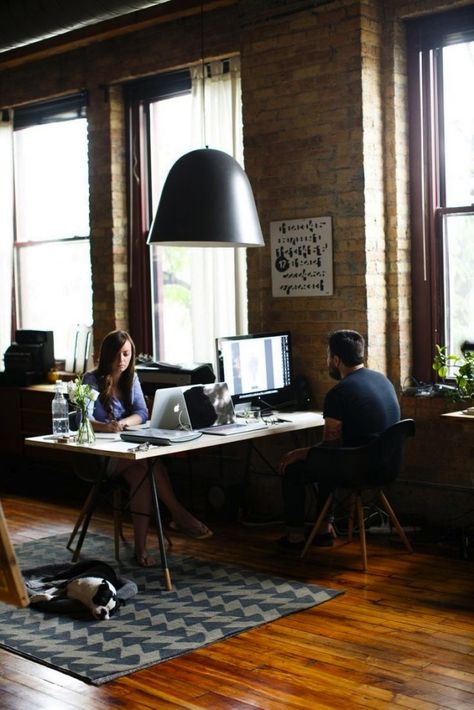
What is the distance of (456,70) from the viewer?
247 inches

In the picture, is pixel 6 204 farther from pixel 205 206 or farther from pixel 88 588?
pixel 88 588

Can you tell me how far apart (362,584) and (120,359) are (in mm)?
1955

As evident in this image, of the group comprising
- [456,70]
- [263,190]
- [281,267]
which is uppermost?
[456,70]

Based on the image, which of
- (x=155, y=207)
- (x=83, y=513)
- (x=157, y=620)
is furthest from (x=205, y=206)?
(x=155, y=207)

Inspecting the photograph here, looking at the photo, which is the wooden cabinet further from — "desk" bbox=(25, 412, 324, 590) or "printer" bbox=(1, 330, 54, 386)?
"desk" bbox=(25, 412, 324, 590)

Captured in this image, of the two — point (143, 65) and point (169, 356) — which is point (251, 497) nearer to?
point (169, 356)

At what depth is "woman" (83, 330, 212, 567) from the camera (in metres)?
5.79

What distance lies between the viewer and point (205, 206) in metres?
5.30

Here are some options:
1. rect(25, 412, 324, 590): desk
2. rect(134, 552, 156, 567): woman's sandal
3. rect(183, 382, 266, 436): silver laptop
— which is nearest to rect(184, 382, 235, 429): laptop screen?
rect(183, 382, 266, 436): silver laptop

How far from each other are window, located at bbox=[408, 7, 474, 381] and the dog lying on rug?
2.50 m

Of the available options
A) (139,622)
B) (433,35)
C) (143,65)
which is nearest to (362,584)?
(139,622)

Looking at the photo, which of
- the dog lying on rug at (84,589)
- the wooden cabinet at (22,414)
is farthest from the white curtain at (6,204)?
the dog lying on rug at (84,589)

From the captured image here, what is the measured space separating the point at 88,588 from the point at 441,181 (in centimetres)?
339

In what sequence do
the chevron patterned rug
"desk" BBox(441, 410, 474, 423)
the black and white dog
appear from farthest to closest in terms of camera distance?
"desk" BBox(441, 410, 474, 423)
the black and white dog
the chevron patterned rug
